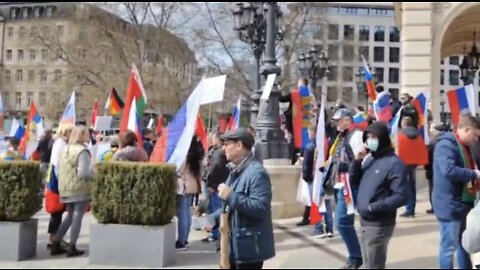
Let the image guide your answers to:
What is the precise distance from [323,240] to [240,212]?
15.0 ft

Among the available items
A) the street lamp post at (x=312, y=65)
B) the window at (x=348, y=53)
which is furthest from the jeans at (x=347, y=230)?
the window at (x=348, y=53)

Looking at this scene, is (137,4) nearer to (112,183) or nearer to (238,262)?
(112,183)

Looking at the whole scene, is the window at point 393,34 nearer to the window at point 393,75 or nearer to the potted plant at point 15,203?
the window at point 393,75

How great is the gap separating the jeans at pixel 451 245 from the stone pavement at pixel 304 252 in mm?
1211

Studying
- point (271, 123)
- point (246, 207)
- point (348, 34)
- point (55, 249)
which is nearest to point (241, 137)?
point (246, 207)

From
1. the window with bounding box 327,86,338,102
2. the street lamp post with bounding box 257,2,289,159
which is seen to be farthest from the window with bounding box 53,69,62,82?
the street lamp post with bounding box 257,2,289,159

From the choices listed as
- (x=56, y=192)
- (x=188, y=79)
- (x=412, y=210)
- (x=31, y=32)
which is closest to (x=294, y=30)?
(x=188, y=79)

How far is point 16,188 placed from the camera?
7.46 metres

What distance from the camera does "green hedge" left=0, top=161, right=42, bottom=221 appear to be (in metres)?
7.45

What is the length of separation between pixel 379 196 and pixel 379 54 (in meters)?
97.5

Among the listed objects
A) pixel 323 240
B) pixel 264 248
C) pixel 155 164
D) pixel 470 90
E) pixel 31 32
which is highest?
pixel 31 32

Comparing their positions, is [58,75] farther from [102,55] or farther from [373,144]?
[373,144]

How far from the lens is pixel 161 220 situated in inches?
280

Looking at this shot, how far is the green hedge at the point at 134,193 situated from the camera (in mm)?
7008
